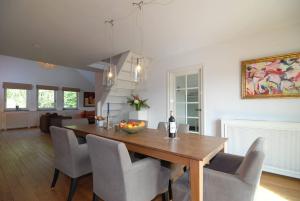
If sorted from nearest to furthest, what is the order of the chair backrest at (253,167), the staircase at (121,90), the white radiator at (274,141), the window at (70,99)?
the chair backrest at (253,167)
the white radiator at (274,141)
the staircase at (121,90)
the window at (70,99)

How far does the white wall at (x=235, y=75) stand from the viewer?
2.40m

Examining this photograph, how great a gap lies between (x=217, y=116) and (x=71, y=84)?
7.99 m

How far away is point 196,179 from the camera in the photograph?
1.13m

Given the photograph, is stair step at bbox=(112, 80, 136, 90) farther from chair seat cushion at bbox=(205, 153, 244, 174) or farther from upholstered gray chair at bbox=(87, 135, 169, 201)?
chair seat cushion at bbox=(205, 153, 244, 174)

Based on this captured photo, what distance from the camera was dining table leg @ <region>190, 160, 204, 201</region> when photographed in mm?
1124

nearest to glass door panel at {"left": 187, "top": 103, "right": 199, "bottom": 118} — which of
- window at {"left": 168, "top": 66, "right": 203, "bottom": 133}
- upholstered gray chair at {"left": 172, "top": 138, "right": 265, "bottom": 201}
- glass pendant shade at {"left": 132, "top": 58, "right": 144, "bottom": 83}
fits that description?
window at {"left": 168, "top": 66, "right": 203, "bottom": 133}

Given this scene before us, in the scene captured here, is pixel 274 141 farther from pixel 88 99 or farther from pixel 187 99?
pixel 88 99

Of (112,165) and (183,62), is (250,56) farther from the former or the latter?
(112,165)

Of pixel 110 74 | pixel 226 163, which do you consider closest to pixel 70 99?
pixel 110 74

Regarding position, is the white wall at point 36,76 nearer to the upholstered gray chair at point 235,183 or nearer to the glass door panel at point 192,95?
the glass door panel at point 192,95

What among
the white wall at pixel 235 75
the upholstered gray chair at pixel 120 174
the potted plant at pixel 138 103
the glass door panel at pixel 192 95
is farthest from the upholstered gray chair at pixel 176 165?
the potted plant at pixel 138 103

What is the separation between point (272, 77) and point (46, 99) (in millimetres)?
8966

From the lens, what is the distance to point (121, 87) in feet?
13.5

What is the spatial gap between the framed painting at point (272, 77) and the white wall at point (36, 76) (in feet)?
25.9
